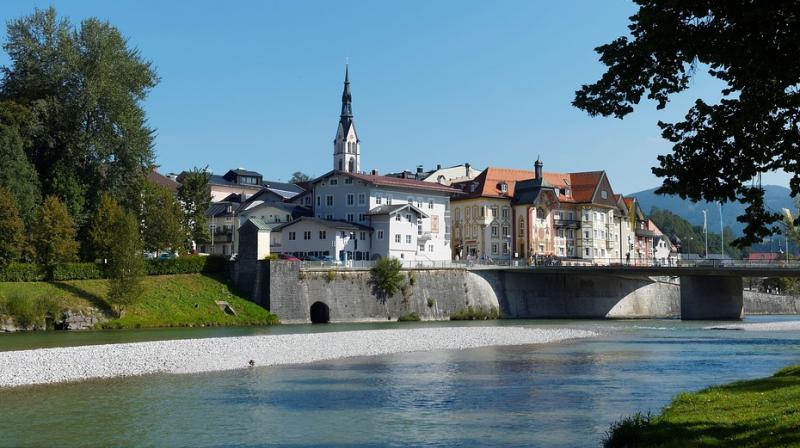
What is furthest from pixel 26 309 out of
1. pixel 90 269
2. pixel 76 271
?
pixel 90 269

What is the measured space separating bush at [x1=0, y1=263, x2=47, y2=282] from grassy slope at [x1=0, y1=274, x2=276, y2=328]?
1.06 meters

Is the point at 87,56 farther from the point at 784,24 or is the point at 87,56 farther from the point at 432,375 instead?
the point at 784,24

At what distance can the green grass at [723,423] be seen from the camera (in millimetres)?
16453

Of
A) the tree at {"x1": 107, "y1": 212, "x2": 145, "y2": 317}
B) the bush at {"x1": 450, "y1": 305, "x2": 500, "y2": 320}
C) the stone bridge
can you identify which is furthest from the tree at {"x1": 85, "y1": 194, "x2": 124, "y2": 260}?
the stone bridge

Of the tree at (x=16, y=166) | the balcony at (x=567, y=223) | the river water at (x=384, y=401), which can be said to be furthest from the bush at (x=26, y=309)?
the balcony at (x=567, y=223)

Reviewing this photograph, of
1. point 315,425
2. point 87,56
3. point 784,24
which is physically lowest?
point 315,425

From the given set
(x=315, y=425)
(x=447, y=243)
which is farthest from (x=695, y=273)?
(x=315, y=425)

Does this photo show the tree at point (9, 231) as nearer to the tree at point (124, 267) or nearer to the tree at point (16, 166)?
the tree at point (16, 166)

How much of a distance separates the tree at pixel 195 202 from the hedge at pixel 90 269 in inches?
642

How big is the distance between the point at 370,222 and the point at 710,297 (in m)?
37.4

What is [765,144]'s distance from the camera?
16094mm

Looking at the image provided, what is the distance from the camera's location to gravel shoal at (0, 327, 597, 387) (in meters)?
35.4

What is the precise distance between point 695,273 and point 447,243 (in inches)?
1317

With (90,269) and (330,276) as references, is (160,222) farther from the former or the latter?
(330,276)
